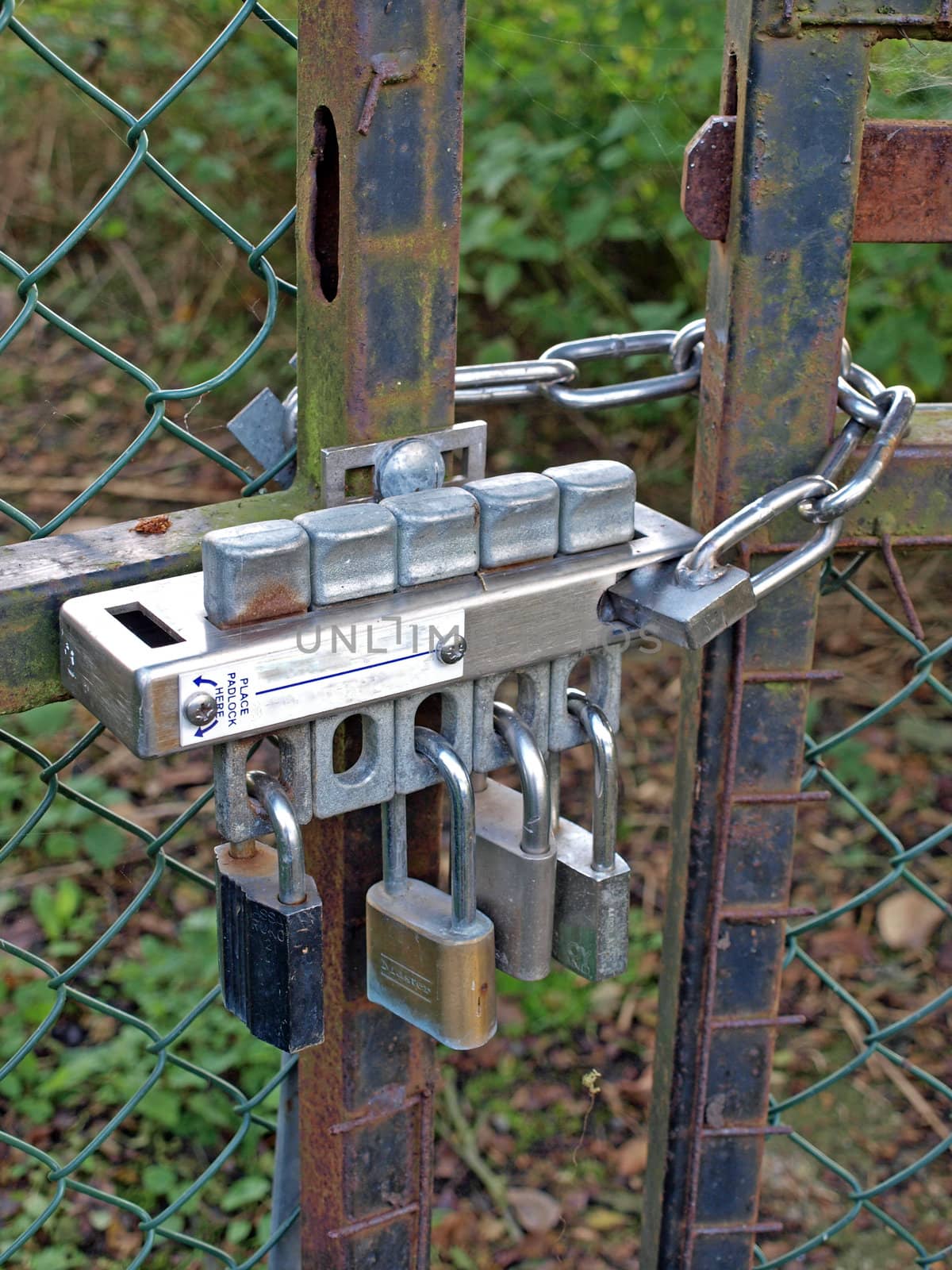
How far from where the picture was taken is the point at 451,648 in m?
0.89

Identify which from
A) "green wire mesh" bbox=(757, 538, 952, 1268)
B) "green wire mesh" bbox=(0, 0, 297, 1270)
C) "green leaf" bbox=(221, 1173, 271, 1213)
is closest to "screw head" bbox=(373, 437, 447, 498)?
"green wire mesh" bbox=(757, 538, 952, 1268)

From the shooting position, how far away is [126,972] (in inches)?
86.1

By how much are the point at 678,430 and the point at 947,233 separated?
265 centimetres

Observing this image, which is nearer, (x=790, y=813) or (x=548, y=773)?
(x=548, y=773)

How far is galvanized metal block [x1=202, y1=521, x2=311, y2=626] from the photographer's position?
0.81 metres

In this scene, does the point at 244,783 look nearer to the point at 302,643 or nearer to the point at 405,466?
the point at 302,643

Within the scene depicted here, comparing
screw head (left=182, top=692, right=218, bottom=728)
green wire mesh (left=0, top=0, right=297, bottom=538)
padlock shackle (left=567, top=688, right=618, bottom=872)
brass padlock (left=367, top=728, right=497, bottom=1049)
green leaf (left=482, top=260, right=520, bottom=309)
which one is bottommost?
brass padlock (left=367, top=728, right=497, bottom=1049)

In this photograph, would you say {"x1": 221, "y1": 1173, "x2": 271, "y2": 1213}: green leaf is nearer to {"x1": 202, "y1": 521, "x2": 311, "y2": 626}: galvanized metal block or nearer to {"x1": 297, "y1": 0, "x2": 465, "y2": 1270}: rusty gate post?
{"x1": 297, "y1": 0, "x2": 465, "y2": 1270}: rusty gate post

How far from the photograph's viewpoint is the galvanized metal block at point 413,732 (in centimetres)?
92

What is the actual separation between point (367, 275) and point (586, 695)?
0.33m

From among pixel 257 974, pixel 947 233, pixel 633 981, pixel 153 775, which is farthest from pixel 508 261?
pixel 257 974

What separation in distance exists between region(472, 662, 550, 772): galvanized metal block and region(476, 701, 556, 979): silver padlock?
0.4 inches

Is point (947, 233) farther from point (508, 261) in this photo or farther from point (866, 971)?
point (508, 261)

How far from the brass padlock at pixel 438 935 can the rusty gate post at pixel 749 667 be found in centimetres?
25
